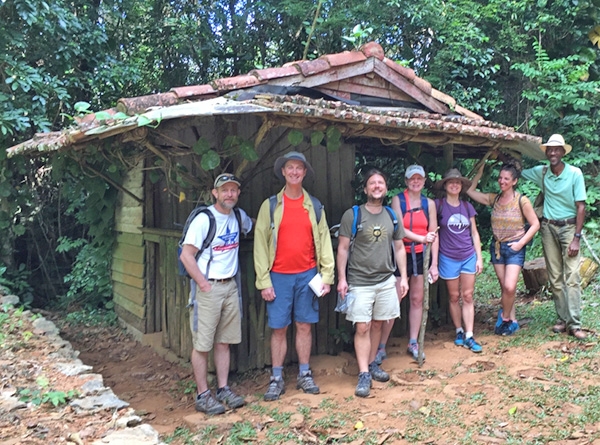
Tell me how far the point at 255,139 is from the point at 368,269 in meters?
1.58

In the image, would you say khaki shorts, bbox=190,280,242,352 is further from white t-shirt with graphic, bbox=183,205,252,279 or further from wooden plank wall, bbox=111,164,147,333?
wooden plank wall, bbox=111,164,147,333

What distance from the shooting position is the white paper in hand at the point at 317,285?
4.54 metres

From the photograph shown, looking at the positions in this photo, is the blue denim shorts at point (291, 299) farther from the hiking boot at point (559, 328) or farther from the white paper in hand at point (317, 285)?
the hiking boot at point (559, 328)

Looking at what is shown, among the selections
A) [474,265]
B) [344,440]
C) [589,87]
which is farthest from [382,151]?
[589,87]

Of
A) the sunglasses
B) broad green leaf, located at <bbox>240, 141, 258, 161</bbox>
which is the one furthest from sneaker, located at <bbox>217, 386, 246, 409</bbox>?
broad green leaf, located at <bbox>240, 141, 258, 161</bbox>

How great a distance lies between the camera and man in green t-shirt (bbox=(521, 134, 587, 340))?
5.39 m

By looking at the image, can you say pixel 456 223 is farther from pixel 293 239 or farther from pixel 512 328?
pixel 293 239

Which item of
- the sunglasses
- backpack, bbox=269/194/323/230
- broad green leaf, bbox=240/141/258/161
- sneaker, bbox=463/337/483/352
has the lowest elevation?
sneaker, bbox=463/337/483/352

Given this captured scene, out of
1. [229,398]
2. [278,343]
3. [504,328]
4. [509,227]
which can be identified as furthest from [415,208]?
[229,398]

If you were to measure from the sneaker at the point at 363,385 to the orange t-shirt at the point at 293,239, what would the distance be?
44.1 inches

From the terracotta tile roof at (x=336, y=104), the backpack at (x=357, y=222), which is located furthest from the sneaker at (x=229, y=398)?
the terracotta tile roof at (x=336, y=104)

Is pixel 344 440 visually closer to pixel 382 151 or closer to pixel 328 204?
pixel 328 204

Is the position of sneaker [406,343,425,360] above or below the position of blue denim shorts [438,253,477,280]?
below

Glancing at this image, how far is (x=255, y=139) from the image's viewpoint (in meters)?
4.60
